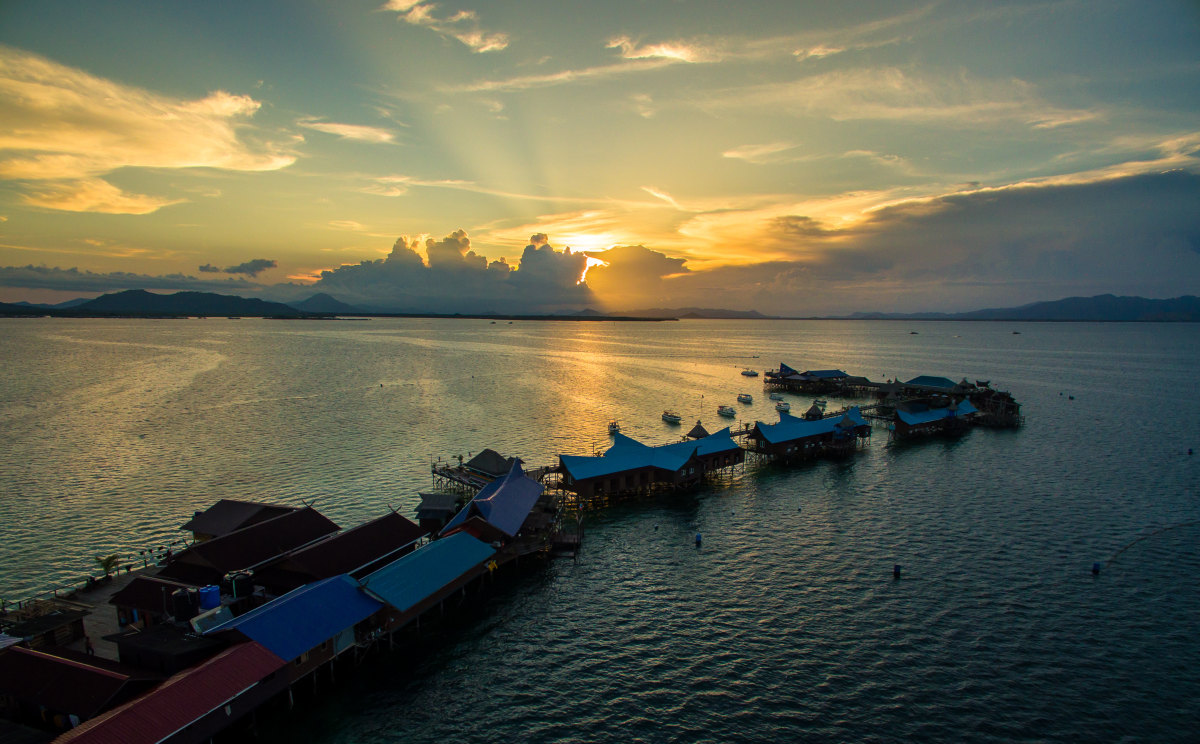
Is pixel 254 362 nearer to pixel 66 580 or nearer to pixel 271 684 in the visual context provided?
pixel 66 580

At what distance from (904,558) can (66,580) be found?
5670 centimetres

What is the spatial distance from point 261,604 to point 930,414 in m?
85.9

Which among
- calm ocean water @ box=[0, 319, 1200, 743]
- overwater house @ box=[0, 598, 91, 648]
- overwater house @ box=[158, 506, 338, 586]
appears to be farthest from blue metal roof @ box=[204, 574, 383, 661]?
overwater house @ box=[0, 598, 91, 648]

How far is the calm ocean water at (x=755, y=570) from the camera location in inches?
990

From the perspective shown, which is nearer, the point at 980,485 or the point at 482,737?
the point at 482,737

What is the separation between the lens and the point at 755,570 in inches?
1505

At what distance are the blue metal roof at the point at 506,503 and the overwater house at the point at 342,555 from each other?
10.8 feet

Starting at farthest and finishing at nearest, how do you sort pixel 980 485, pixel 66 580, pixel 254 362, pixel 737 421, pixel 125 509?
pixel 254 362 < pixel 737 421 < pixel 980 485 < pixel 125 509 < pixel 66 580

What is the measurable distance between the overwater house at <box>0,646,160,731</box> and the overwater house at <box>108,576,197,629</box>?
543 cm

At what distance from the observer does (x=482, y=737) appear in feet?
77.6

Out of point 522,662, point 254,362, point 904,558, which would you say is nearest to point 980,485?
point 904,558

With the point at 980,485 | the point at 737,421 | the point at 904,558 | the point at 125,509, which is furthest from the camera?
the point at 737,421

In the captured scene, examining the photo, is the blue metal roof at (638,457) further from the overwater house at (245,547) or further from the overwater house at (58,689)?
the overwater house at (58,689)

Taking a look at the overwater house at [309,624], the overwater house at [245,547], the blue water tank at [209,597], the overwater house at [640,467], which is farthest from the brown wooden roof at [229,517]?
the overwater house at [640,467]
